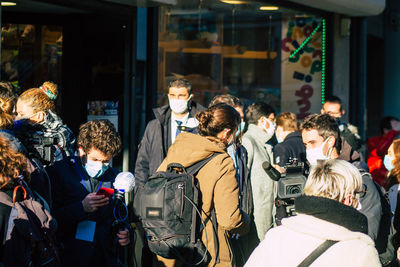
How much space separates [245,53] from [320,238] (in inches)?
274

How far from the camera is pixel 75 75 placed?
7.80 metres

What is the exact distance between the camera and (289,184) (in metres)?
4.03

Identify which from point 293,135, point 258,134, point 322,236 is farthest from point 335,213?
point 293,135

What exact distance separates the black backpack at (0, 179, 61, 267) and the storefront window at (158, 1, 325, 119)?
4537mm

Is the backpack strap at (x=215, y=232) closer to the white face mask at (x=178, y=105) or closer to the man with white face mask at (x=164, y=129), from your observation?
the man with white face mask at (x=164, y=129)

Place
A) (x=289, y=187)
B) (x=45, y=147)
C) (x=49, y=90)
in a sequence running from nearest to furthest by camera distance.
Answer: (x=289, y=187)
(x=45, y=147)
(x=49, y=90)

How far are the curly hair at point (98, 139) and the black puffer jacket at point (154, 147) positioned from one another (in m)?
1.75

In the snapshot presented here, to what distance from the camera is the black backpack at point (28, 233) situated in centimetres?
339

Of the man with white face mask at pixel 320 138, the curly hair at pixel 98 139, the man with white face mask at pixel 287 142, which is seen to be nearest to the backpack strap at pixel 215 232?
the curly hair at pixel 98 139

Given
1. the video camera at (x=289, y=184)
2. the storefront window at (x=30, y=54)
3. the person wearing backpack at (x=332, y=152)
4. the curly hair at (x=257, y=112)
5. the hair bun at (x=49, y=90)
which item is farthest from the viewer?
the storefront window at (x=30, y=54)

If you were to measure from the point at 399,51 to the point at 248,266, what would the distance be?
500 inches

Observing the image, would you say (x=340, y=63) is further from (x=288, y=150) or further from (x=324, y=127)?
(x=324, y=127)

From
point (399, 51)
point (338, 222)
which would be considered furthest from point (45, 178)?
point (399, 51)

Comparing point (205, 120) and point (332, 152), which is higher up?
point (205, 120)
